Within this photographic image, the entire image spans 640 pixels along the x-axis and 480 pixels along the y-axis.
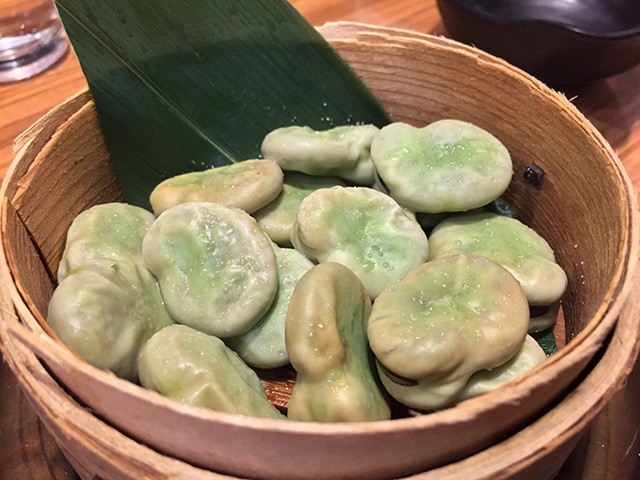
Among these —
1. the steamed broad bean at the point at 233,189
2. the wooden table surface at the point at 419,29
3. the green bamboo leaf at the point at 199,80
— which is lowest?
the wooden table surface at the point at 419,29

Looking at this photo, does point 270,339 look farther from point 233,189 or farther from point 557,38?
point 557,38

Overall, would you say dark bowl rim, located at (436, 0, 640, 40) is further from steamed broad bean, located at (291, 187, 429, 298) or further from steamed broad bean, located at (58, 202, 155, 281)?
steamed broad bean, located at (58, 202, 155, 281)

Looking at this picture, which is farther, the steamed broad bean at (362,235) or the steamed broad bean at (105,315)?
the steamed broad bean at (362,235)

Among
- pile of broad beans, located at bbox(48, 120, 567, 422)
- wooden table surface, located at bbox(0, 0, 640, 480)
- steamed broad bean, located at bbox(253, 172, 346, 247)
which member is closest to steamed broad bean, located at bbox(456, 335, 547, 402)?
pile of broad beans, located at bbox(48, 120, 567, 422)

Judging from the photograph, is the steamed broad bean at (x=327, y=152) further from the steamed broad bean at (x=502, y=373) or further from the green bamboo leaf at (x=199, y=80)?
the steamed broad bean at (x=502, y=373)

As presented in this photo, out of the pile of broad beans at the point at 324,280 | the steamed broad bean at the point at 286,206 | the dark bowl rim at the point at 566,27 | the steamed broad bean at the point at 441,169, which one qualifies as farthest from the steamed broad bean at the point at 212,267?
the dark bowl rim at the point at 566,27

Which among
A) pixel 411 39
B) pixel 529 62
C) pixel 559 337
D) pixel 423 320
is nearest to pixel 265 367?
pixel 423 320

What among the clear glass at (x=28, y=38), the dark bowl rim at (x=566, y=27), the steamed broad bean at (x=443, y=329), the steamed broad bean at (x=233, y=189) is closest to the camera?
the steamed broad bean at (x=443, y=329)
